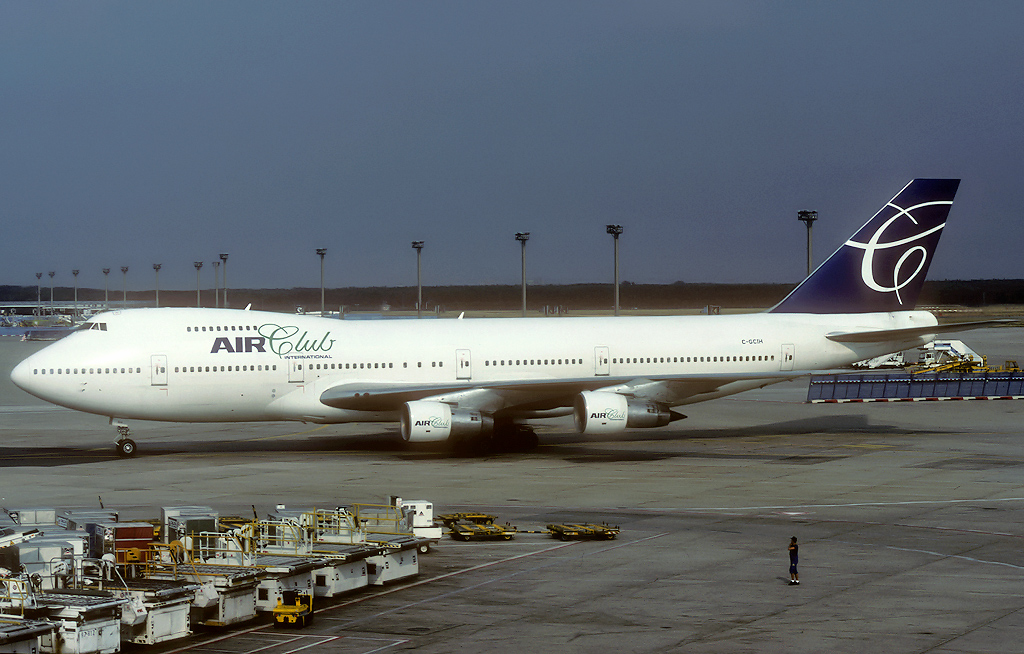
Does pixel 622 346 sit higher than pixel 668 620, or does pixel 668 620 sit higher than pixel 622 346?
pixel 622 346

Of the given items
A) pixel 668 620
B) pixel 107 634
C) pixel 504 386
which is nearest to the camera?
pixel 107 634

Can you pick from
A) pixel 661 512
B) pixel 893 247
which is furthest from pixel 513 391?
pixel 893 247

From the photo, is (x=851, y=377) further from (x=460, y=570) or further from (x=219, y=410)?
(x=460, y=570)

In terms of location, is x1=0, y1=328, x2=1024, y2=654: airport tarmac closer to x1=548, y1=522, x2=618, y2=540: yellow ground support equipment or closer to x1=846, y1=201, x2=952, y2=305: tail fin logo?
x1=548, y1=522, x2=618, y2=540: yellow ground support equipment

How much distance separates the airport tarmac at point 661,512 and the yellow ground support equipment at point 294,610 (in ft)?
0.86

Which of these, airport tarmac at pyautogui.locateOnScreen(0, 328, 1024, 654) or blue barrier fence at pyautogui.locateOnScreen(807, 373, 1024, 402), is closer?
airport tarmac at pyautogui.locateOnScreen(0, 328, 1024, 654)

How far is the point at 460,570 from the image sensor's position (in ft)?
68.8

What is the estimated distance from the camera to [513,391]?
1454 inches

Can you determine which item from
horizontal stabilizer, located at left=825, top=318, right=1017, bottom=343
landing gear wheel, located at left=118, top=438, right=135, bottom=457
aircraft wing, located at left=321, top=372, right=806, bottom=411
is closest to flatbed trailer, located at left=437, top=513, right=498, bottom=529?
aircraft wing, located at left=321, top=372, right=806, bottom=411

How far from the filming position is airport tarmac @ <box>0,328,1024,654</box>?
1661 cm

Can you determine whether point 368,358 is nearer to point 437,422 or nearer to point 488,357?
point 488,357

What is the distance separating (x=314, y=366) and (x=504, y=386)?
6.67 meters

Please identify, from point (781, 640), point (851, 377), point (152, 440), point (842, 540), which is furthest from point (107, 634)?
point (851, 377)

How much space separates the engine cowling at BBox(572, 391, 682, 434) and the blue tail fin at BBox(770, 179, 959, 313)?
9.98 meters
